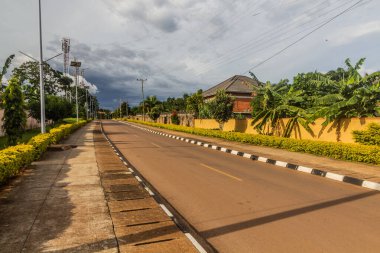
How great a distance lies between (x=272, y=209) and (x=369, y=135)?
1024 cm

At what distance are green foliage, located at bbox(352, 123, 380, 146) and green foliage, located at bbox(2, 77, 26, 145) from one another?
68.0ft

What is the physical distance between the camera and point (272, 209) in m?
6.60

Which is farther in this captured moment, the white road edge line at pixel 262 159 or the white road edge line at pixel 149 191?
the white road edge line at pixel 262 159

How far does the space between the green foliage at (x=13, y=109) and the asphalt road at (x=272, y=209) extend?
46.1 ft

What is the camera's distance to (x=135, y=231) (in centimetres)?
533

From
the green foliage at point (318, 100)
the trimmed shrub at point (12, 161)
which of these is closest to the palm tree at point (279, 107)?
the green foliage at point (318, 100)

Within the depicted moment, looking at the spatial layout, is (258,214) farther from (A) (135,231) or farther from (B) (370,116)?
(B) (370,116)

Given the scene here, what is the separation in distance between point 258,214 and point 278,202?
1110 millimetres

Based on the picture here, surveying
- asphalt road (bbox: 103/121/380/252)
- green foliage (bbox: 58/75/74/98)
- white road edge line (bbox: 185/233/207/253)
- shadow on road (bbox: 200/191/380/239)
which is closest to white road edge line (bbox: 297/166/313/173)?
asphalt road (bbox: 103/121/380/252)

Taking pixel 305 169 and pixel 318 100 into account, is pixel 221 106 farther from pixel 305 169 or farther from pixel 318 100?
pixel 305 169

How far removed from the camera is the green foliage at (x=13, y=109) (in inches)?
795

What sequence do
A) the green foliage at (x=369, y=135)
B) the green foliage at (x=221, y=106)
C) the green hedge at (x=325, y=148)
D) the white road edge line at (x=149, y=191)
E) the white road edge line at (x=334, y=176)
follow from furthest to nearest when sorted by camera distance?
the green foliage at (x=221, y=106) → the green foliage at (x=369, y=135) → the green hedge at (x=325, y=148) → the white road edge line at (x=334, y=176) → the white road edge line at (x=149, y=191)

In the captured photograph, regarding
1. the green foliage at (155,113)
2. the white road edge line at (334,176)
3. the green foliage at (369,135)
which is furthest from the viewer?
the green foliage at (155,113)

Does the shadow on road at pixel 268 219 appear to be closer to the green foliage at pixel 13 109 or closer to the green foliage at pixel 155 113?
the green foliage at pixel 13 109
